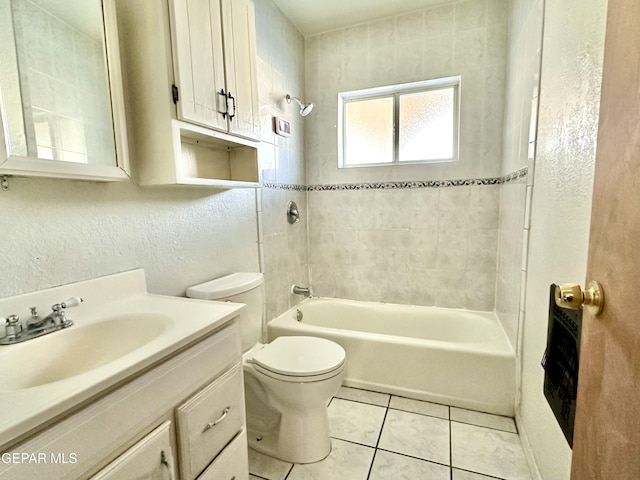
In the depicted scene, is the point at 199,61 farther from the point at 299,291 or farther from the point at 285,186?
the point at 299,291

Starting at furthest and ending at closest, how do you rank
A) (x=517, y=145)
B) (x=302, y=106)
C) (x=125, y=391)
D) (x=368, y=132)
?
1. (x=368, y=132)
2. (x=302, y=106)
3. (x=517, y=145)
4. (x=125, y=391)

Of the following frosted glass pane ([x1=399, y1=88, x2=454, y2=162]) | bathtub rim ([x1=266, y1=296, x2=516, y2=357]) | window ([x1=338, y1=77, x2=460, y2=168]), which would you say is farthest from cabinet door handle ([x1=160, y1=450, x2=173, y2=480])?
frosted glass pane ([x1=399, y1=88, x2=454, y2=162])

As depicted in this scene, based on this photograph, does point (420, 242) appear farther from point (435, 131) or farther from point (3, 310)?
point (3, 310)

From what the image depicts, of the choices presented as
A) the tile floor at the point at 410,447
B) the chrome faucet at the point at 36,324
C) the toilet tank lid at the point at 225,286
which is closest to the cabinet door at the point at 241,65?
the toilet tank lid at the point at 225,286

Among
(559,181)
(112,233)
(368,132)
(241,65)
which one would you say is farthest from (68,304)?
(368,132)

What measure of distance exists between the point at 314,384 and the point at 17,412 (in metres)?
1.03

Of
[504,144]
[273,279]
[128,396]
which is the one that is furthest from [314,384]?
[504,144]

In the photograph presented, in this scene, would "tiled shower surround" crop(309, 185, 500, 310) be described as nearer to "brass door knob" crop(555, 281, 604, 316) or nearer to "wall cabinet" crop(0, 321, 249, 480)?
"wall cabinet" crop(0, 321, 249, 480)

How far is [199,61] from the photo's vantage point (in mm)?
1215

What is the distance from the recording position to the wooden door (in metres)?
0.43

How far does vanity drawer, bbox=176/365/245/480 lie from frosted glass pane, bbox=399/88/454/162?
2.16 m

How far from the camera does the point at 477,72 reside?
217cm

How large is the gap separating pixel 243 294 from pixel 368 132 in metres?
1.84

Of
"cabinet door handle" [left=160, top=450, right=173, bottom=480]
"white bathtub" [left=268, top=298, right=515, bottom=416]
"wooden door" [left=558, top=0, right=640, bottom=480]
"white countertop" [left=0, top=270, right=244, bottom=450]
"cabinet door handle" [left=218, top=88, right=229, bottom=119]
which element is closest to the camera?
"wooden door" [left=558, top=0, right=640, bottom=480]
